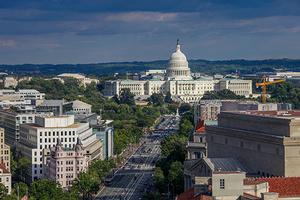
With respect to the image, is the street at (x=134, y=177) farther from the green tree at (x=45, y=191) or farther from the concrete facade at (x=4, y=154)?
the concrete facade at (x=4, y=154)

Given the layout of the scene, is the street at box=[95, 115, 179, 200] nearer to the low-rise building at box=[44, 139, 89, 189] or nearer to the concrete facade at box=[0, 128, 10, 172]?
the low-rise building at box=[44, 139, 89, 189]

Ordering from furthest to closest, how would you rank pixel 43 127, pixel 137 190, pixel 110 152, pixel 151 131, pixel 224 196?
1. pixel 151 131
2. pixel 110 152
3. pixel 43 127
4. pixel 137 190
5. pixel 224 196

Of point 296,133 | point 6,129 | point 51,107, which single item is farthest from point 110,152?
point 296,133

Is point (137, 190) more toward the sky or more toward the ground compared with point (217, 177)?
more toward the ground

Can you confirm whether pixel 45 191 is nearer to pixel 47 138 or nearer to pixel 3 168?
pixel 3 168

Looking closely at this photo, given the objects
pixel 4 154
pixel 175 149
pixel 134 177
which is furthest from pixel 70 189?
pixel 134 177

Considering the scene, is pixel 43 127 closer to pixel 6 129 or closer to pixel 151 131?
pixel 6 129
